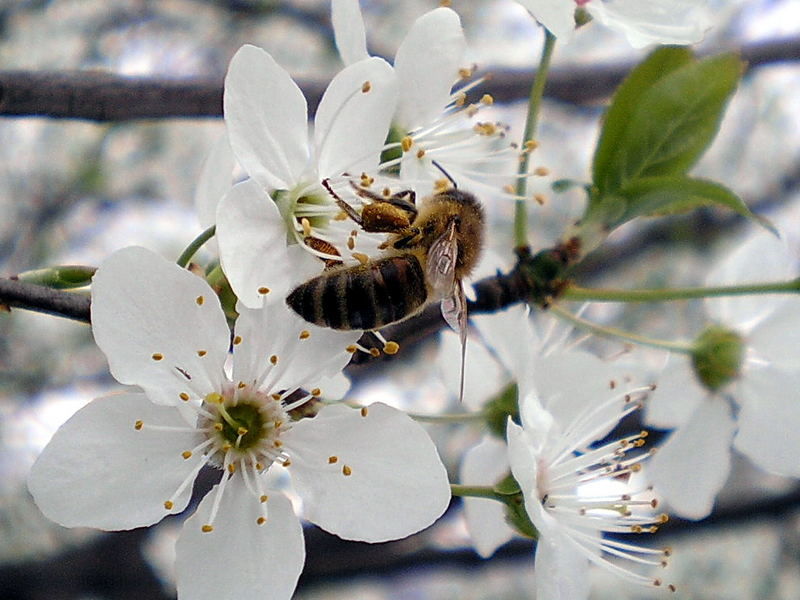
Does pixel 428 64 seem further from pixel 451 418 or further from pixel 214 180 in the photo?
pixel 451 418

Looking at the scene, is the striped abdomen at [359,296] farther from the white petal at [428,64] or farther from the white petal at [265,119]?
the white petal at [428,64]

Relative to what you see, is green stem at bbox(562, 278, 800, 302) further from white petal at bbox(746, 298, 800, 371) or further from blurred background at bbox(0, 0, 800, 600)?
blurred background at bbox(0, 0, 800, 600)

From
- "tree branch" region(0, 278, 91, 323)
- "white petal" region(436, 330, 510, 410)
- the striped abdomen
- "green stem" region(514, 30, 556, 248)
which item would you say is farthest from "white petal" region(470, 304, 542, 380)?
"tree branch" region(0, 278, 91, 323)

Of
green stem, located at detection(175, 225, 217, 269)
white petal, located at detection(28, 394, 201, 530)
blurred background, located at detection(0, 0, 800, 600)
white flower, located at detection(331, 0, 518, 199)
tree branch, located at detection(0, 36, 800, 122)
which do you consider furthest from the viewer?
blurred background, located at detection(0, 0, 800, 600)

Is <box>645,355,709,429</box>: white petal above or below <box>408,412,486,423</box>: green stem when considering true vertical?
below

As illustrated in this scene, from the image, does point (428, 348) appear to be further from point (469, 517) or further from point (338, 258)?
point (338, 258)

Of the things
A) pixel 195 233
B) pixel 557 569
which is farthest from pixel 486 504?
pixel 195 233

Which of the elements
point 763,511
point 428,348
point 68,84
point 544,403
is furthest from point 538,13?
point 428,348
